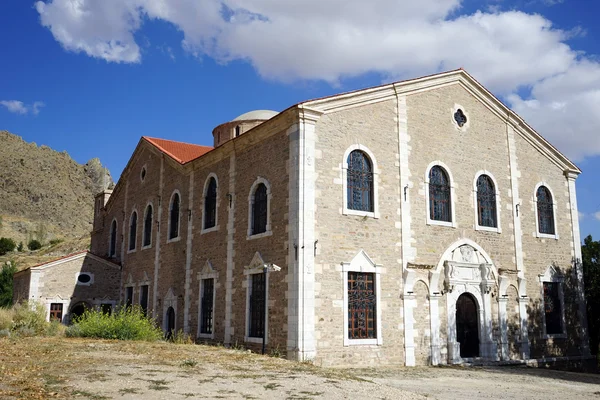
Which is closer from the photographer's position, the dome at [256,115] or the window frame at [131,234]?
the window frame at [131,234]

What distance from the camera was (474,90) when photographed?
766 inches

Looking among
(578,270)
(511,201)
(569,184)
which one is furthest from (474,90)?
(578,270)

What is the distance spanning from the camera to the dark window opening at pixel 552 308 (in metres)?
19.6

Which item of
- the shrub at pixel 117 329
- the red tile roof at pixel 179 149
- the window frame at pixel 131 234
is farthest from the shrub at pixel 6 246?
the shrub at pixel 117 329

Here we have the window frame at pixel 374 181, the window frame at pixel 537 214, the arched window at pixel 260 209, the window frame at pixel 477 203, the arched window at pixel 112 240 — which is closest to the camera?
the window frame at pixel 374 181

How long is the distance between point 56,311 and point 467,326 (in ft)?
58.4

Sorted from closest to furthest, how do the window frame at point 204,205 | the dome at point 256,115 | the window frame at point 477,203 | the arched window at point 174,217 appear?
the window frame at point 477,203 → the window frame at point 204,205 → the arched window at point 174,217 → the dome at point 256,115

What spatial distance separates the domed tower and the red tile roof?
1.04 meters

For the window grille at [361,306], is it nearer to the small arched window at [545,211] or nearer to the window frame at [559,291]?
the window frame at [559,291]

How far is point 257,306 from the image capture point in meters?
16.0

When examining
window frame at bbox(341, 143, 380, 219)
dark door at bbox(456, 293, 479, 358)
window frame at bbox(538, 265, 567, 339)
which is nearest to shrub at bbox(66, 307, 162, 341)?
window frame at bbox(341, 143, 380, 219)

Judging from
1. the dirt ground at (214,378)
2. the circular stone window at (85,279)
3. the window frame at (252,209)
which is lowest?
the dirt ground at (214,378)

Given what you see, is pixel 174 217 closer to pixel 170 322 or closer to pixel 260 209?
pixel 170 322

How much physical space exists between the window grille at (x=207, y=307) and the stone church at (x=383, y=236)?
77 mm
